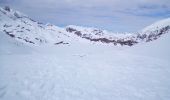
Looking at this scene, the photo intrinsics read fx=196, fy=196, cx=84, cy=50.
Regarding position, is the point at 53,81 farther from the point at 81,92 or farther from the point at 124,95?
the point at 124,95

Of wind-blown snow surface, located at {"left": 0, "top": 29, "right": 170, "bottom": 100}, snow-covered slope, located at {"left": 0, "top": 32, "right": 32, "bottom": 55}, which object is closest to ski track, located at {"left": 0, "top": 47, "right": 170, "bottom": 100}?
wind-blown snow surface, located at {"left": 0, "top": 29, "right": 170, "bottom": 100}

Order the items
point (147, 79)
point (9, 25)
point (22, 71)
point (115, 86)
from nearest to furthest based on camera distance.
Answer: point (115, 86) < point (147, 79) < point (22, 71) < point (9, 25)

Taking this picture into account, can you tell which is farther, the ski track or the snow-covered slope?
the snow-covered slope

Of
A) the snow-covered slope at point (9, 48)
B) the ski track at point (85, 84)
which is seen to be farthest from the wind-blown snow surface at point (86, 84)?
the snow-covered slope at point (9, 48)

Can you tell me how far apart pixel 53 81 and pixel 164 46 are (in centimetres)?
1223

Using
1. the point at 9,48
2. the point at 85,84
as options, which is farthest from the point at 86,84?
the point at 9,48

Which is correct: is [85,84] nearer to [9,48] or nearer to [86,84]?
[86,84]

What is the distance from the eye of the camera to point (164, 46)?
17188mm

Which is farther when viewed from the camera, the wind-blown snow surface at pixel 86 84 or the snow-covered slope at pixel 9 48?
the snow-covered slope at pixel 9 48

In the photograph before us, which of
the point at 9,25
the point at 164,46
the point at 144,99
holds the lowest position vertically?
the point at 144,99

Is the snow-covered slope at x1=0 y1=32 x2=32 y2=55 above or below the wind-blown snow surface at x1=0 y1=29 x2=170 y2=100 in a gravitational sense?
above

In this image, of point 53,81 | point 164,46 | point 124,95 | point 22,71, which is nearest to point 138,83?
point 124,95

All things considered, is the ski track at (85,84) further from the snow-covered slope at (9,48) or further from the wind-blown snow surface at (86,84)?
the snow-covered slope at (9,48)

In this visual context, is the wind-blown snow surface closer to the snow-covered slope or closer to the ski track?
the ski track
